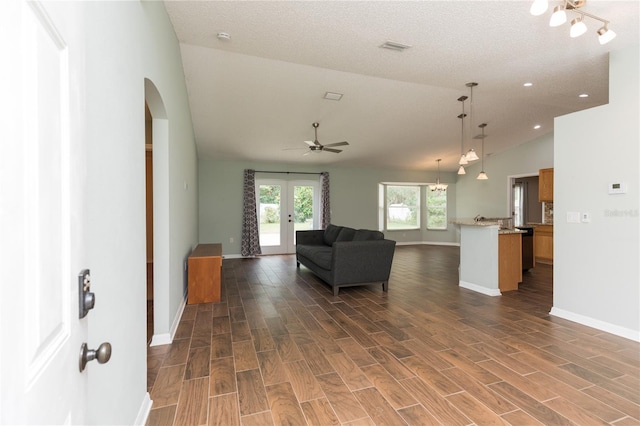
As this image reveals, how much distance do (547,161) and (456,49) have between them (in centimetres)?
593

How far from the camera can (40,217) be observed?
549mm

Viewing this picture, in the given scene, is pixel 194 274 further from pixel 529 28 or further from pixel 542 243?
pixel 542 243

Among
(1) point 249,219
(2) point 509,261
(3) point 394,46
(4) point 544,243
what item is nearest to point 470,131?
(4) point 544,243

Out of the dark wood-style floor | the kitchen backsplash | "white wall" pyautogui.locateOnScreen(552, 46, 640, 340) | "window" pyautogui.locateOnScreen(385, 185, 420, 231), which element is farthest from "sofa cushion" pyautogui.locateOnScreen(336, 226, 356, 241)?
the kitchen backsplash

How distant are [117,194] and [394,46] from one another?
292 centimetres

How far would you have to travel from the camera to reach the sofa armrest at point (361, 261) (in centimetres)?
424

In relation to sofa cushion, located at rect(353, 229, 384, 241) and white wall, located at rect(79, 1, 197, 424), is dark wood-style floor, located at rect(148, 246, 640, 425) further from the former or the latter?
sofa cushion, located at rect(353, 229, 384, 241)

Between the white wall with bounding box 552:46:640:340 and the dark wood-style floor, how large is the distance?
27 centimetres

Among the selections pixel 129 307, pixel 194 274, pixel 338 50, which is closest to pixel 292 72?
pixel 338 50

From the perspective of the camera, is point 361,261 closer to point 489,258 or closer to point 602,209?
point 489,258

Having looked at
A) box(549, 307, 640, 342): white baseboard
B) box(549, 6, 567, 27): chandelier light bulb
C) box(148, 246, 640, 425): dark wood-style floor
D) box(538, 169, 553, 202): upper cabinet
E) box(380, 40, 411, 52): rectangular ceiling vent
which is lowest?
box(148, 246, 640, 425): dark wood-style floor

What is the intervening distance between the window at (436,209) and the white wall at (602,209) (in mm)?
6641

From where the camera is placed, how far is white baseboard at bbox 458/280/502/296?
4281 mm

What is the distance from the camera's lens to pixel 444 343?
8.91 ft
